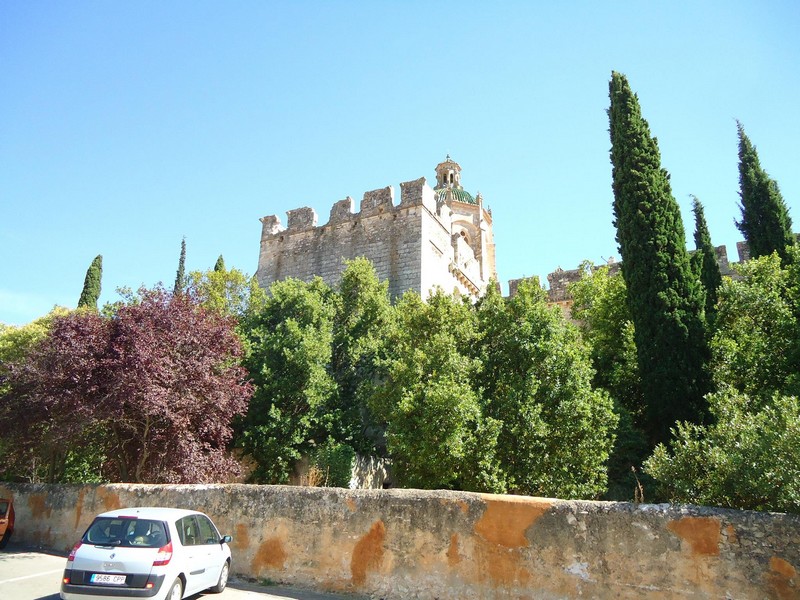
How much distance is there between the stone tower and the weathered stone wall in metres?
13.9

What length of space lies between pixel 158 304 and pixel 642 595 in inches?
467

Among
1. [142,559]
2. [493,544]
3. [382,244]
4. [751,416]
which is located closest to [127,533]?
[142,559]

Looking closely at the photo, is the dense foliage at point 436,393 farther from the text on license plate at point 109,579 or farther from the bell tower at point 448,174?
the bell tower at point 448,174

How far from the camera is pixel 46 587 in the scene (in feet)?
25.4

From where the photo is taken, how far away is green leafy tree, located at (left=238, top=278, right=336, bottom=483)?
595 inches

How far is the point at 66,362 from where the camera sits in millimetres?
11602

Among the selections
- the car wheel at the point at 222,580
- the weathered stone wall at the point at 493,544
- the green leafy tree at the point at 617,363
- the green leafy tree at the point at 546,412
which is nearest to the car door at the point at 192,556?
the car wheel at the point at 222,580

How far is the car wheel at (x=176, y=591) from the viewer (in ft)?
21.1

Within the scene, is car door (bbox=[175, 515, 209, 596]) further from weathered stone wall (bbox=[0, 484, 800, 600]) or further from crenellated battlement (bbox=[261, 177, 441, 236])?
crenellated battlement (bbox=[261, 177, 441, 236])

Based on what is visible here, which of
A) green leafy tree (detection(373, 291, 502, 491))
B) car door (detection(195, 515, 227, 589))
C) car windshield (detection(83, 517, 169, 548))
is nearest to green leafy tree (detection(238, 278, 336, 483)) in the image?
green leafy tree (detection(373, 291, 502, 491))

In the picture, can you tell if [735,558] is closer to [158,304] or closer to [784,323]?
[784,323]

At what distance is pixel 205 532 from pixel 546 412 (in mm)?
7619

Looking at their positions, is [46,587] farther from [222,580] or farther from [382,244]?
[382,244]

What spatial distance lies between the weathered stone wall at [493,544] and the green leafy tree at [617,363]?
697 cm
